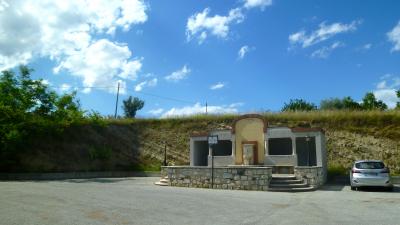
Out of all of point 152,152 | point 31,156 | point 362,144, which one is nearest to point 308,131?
point 362,144

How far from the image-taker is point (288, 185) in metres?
18.0

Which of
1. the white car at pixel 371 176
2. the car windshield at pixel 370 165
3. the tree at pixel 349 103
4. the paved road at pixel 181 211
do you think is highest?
the tree at pixel 349 103

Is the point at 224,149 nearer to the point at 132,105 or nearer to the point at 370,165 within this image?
the point at 370,165

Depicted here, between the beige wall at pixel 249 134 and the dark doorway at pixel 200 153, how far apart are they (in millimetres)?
3214

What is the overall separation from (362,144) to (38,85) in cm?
2611

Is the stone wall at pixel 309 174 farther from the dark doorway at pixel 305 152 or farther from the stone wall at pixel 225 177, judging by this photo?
the dark doorway at pixel 305 152

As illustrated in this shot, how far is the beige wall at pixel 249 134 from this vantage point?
2453 cm

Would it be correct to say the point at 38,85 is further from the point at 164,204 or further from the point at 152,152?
the point at 164,204

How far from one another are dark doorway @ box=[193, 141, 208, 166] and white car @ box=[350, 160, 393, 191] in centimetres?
1192

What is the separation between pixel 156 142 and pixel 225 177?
19032 millimetres

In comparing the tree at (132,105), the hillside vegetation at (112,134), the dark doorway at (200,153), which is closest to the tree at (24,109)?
the hillside vegetation at (112,134)

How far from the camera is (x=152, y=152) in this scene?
116 ft

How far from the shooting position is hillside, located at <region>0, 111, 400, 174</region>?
2997 centimetres

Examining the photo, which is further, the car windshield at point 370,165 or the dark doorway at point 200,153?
the dark doorway at point 200,153
